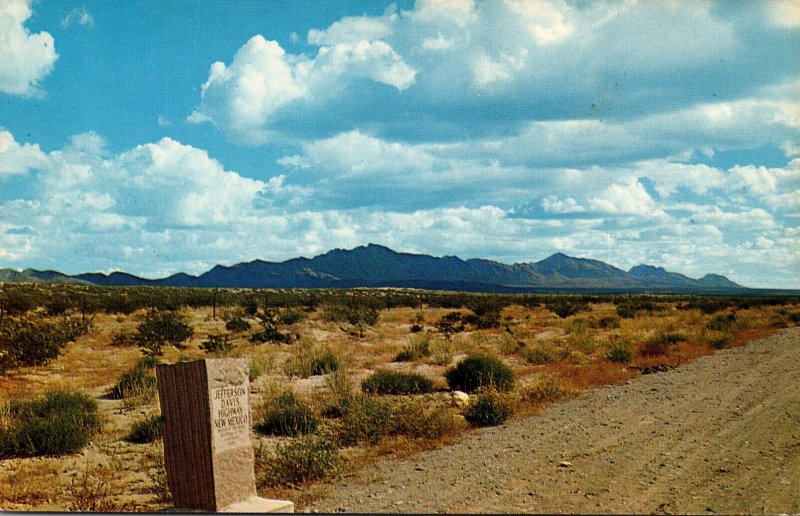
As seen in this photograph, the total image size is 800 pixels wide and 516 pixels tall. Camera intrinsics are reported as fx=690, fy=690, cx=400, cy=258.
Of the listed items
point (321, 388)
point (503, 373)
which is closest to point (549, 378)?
point (503, 373)

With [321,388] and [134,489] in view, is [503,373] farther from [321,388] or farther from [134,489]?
[134,489]

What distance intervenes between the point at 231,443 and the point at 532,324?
35.7 meters

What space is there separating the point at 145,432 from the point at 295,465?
411cm

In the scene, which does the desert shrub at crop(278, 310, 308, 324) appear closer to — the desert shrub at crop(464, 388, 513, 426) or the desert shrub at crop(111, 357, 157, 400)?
the desert shrub at crop(111, 357, 157, 400)

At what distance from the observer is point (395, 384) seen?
1716 cm

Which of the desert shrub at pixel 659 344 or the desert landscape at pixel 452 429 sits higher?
the desert landscape at pixel 452 429

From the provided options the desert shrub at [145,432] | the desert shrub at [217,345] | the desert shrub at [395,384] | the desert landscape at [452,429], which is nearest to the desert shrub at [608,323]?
the desert landscape at [452,429]

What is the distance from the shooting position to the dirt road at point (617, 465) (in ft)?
27.8

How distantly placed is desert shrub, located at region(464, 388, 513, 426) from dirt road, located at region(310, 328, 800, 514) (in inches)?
13.5

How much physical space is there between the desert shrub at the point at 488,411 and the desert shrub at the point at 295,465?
13.3 feet

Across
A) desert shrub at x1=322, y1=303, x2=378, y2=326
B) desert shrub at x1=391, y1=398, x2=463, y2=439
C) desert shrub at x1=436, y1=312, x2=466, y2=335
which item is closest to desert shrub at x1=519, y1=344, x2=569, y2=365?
desert shrub at x1=391, y1=398, x2=463, y2=439

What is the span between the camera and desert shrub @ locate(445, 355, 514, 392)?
56.7 feet

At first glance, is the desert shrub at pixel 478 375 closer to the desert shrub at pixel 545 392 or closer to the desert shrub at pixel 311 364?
the desert shrub at pixel 545 392

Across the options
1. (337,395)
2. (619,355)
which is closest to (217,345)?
(337,395)
